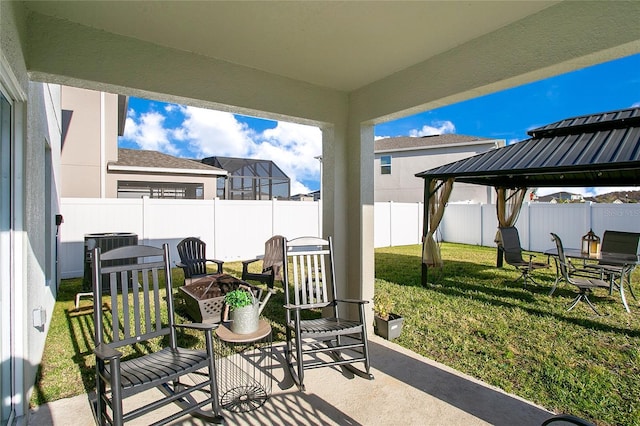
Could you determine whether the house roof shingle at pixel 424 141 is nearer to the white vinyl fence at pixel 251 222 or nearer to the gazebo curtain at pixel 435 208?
the white vinyl fence at pixel 251 222

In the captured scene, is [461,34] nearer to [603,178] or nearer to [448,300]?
[448,300]

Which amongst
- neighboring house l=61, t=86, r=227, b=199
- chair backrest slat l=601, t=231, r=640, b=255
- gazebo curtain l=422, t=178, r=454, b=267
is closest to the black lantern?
Answer: chair backrest slat l=601, t=231, r=640, b=255

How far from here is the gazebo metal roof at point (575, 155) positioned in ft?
16.2

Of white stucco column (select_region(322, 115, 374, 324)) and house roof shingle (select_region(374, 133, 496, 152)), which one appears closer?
white stucco column (select_region(322, 115, 374, 324))

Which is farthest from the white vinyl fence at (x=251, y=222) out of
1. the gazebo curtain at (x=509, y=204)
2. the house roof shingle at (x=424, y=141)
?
the house roof shingle at (x=424, y=141)

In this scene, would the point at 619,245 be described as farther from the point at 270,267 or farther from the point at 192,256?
the point at 192,256

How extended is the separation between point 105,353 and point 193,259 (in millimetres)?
3821

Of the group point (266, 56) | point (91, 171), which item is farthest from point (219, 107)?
point (91, 171)

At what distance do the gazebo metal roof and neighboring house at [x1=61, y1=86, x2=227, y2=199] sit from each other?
7.95 m

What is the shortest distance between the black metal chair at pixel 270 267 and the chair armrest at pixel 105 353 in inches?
140

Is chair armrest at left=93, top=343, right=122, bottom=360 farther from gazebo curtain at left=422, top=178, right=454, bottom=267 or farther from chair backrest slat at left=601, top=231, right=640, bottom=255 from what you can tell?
chair backrest slat at left=601, top=231, right=640, bottom=255

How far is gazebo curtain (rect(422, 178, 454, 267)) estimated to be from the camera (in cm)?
653

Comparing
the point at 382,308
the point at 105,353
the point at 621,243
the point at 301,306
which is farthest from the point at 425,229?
the point at 105,353

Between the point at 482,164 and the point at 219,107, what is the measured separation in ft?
17.2
